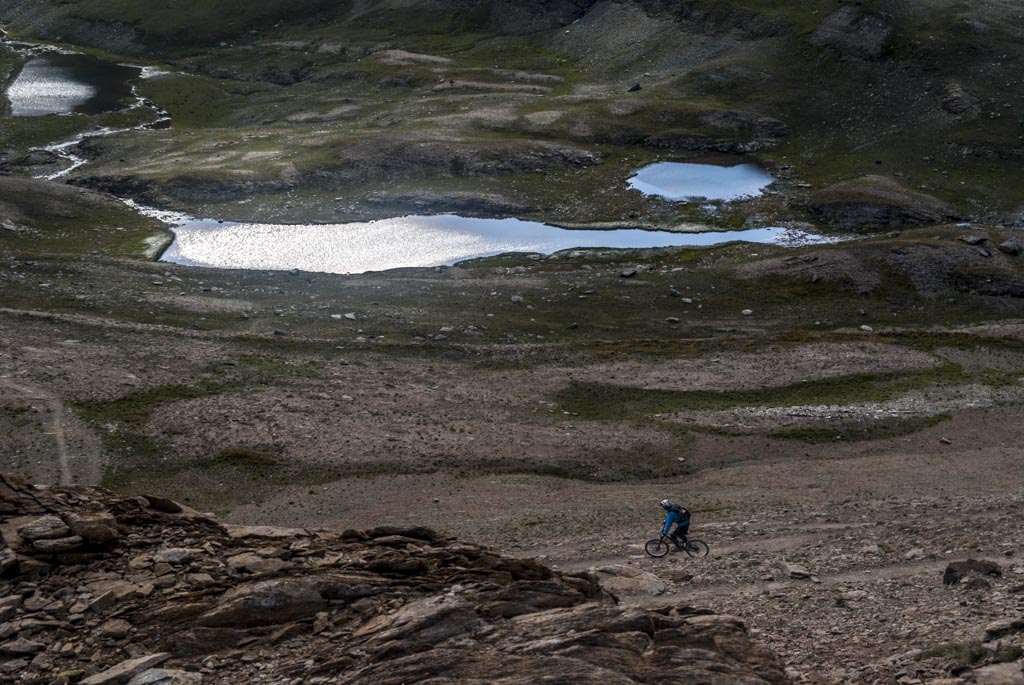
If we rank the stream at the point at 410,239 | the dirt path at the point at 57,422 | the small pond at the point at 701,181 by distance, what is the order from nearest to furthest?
the dirt path at the point at 57,422, the stream at the point at 410,239, the small pond at the point at 701,181

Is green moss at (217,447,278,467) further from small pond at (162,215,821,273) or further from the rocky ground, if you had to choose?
small pond at (162,215,821,273)

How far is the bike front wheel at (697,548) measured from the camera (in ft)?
152

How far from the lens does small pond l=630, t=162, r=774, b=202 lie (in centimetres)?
12925

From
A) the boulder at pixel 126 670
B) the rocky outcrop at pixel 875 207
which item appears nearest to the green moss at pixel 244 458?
the boulder at pixel 126 670

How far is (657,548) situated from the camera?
46.6 metres

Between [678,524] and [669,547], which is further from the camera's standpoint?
[669,547]

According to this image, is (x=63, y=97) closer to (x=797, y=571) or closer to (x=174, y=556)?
(x=174, y=556)

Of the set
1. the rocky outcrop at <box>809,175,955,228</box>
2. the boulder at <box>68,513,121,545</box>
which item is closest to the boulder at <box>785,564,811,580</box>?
the boulder at <box>68,513,121,545</box>

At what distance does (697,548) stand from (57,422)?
138 feet

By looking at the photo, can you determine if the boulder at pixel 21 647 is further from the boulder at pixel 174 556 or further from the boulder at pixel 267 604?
the boulder at pixel 174 556

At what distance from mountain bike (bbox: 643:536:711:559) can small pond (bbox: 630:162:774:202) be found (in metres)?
86.2

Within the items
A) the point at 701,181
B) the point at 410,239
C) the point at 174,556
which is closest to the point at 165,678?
the point at 174,556

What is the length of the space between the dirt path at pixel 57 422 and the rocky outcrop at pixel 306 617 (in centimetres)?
2800

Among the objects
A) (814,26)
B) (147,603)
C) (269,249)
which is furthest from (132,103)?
(147,603)
